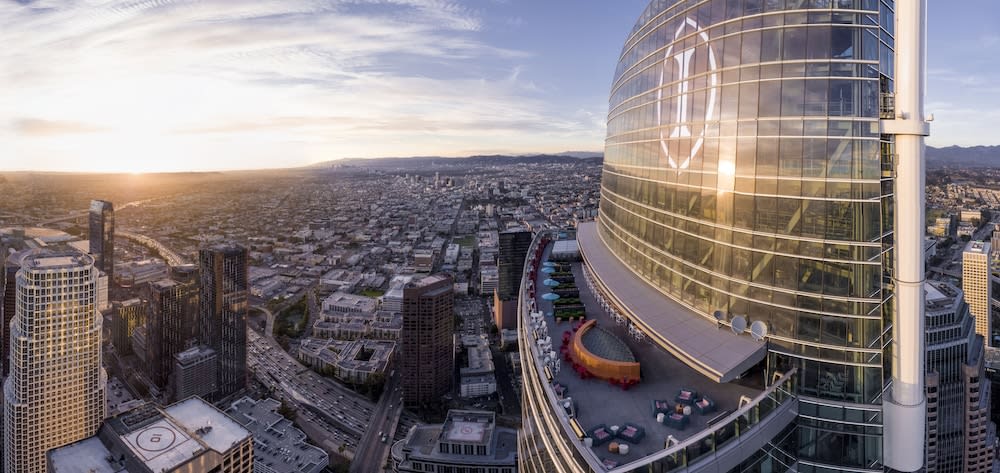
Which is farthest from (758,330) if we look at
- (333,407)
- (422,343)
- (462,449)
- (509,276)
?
(509,276)

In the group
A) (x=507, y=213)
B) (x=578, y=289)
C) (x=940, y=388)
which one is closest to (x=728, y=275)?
(x=578, y=289)

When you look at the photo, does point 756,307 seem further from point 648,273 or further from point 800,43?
point 800,43

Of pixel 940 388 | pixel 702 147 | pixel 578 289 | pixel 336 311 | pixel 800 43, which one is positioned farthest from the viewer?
pixel 336 311

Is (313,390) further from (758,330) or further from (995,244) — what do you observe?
(995,244)

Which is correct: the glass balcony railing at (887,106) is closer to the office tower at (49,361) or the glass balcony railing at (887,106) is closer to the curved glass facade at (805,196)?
the curved glass facade at (805,196)

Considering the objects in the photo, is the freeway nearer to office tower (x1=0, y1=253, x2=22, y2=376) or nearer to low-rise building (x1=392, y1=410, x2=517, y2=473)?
low-rise building (x1=392, y1=410, x2=517, y2=473)

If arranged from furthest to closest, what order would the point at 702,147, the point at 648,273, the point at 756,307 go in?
the point at 648,273
the point at 702,147
the point at 756,307

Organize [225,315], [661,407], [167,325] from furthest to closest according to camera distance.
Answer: [167,325] → [225,315] → [661,407]
